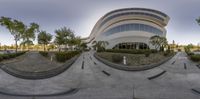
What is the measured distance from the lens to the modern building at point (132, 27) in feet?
197

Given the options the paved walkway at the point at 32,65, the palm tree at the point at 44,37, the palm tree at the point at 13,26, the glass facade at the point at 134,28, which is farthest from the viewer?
the glass facade at the point at 134,28

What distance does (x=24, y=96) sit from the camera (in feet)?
26.6

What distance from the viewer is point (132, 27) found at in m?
61.3

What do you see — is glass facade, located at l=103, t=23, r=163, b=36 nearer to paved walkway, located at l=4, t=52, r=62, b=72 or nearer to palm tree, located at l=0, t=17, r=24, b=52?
palm tree, located at l=0, t=17, r=24, b=52

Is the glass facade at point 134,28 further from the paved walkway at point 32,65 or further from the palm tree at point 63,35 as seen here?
the paved walkway at point 32,65

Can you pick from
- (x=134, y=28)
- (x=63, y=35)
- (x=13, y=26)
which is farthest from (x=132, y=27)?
(x=13, y=26)

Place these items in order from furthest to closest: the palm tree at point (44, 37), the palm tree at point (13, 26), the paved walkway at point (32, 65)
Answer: the palm tree at point (44, 37)
the palm tree at point (13, 26)
the paved walkway at point (32, 65)

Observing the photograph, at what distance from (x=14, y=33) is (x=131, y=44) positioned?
33202mm

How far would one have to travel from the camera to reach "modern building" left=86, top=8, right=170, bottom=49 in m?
60.1

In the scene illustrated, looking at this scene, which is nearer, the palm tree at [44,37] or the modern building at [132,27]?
the palm tree at [44,37]

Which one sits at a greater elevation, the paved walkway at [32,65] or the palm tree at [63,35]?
the palm tree at [63,35]

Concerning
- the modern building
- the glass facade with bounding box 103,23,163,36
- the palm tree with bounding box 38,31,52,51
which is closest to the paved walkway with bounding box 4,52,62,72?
the palm tree with bounding box 38,31,52,51

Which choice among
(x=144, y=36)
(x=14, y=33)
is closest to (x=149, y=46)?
(x=144, y=36)

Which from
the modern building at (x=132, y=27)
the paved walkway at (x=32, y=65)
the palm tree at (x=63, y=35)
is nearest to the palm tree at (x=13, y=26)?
the palm tree at (x=63, y=35)
